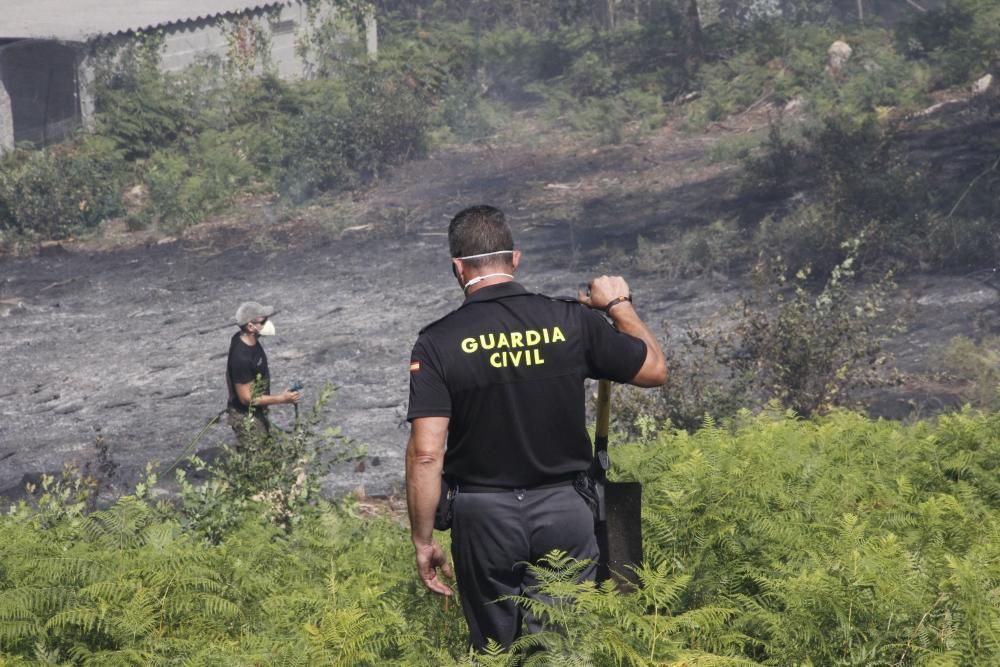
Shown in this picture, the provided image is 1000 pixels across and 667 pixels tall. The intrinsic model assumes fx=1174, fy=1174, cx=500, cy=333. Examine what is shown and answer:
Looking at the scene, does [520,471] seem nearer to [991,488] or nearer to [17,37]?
[991,488]

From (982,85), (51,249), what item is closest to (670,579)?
(51,249)

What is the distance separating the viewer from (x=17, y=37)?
62.0ft

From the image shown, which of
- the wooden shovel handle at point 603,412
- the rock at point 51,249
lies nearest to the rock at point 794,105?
the rock at point 51,249

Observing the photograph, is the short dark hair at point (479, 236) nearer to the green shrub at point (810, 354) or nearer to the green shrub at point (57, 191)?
the green shrub at point (810, 354)

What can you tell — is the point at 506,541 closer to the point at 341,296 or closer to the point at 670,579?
the point at 670,579

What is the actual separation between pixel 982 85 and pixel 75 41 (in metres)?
14.5

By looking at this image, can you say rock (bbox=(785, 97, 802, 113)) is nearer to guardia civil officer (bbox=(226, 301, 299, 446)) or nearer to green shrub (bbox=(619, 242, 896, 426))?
green shrub (bbox=(619, 242, 896, 426))

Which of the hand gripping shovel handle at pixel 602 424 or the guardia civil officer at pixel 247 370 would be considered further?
the guardia civil officer at pixel 247 370

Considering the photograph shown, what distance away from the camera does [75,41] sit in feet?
64.0

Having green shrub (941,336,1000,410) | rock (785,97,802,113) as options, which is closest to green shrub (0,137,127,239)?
rock (785,97,802,113)

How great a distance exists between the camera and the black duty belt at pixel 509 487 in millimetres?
3475

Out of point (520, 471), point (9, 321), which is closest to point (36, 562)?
point (520, 471)

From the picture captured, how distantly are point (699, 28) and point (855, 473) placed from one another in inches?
712

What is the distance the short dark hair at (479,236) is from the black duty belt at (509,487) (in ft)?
2.18
